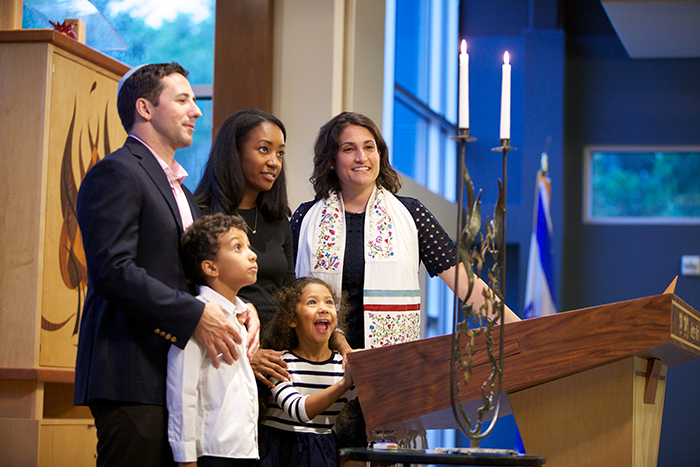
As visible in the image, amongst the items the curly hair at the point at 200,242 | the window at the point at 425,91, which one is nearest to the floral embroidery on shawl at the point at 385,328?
the curly hair at the point at 200,242

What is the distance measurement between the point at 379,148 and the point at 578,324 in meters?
1.16

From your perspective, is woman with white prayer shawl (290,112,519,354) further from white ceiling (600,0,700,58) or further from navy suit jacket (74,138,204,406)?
white ceiling (600,0,700,58)

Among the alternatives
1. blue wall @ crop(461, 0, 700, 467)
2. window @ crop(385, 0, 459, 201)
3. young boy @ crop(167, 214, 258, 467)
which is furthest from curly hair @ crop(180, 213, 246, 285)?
blue wall @ crop(461, 0, 700, 467)

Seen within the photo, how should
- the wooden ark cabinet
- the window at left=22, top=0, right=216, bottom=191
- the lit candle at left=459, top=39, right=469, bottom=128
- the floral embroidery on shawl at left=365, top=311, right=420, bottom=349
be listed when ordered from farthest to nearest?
the window at left=22, top=0, right=216, bottom=191, the wooden ark cabinet, the floral embroidery on shawl at left=365, top=311, right=420, bottom=349, the lit candle at left=459, top=39, right=469, bottom=128

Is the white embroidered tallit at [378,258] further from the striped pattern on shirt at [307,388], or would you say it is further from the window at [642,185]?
the window at [642,185]

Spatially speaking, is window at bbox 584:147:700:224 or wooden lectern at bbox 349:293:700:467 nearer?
wooden lectern at bbox 349:293:700:467

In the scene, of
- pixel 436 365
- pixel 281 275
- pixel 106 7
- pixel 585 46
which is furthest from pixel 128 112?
pixel 585 46

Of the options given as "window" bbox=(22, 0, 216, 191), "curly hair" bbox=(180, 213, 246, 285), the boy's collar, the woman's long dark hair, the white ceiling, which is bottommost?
the boy's collar

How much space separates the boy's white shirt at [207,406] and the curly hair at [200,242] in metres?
0.07

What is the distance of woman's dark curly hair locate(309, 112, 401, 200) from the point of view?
2635mm

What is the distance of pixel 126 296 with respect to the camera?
170cm

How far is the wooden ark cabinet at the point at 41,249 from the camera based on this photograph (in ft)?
10.6

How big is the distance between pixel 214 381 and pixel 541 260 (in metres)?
6.51

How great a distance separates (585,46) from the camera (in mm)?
8797
